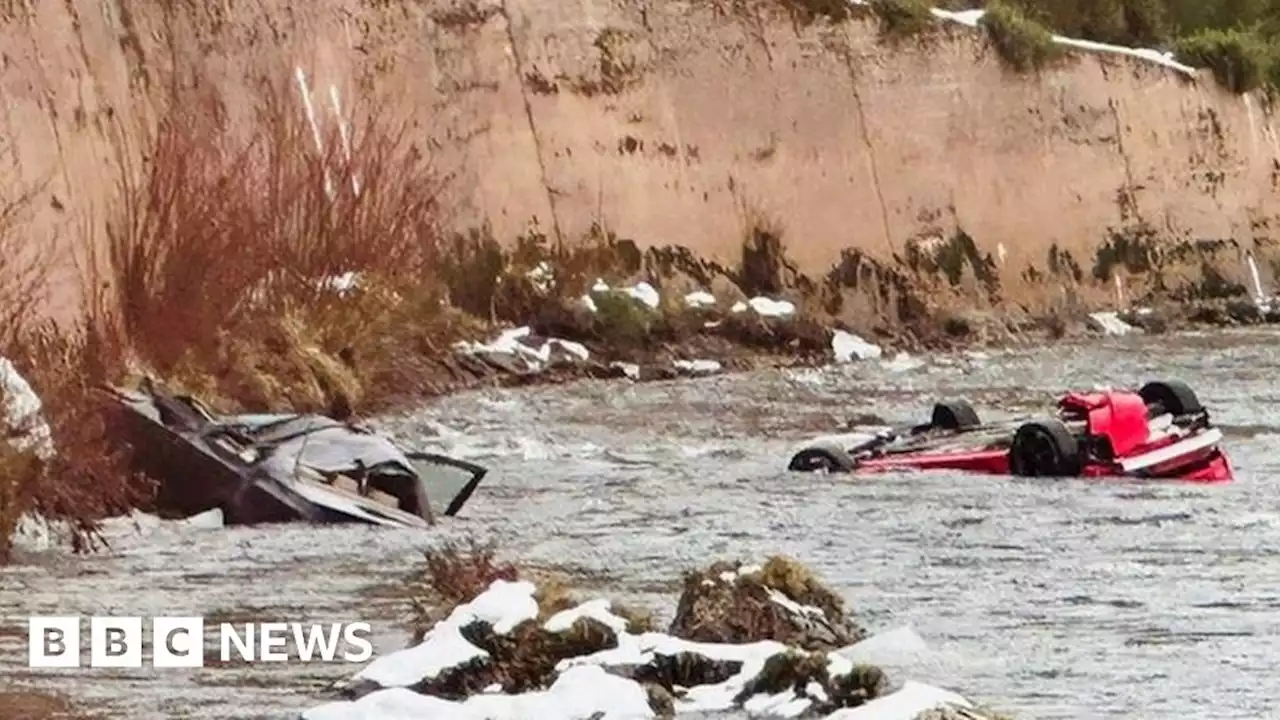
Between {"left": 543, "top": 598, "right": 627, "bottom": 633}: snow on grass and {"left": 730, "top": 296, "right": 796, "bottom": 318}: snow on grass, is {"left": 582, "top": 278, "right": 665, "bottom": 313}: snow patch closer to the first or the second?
{"left": 730, "top": 296, "right": 796, "bottom": 318}: snow on grass

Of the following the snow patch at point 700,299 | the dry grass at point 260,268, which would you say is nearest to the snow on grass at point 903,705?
the dry grass at point 260,268

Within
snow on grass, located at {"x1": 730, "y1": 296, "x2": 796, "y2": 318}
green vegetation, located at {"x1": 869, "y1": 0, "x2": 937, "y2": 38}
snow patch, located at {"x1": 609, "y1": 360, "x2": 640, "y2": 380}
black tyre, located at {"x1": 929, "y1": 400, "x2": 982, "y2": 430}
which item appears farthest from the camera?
green vegetation, located at {"x1": 869, "y1": 0, "x2": 937, "y2": 38}

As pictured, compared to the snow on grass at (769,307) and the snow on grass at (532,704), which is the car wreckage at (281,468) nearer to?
the snow on grass at (532,704)

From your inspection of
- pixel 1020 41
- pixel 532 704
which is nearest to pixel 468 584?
pixel 532 704

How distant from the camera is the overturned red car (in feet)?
12.5

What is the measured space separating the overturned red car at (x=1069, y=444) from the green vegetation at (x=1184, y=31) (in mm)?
818

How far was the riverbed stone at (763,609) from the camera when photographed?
11.5ft

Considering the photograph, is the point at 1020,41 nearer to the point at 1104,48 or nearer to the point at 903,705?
the point at 1104,48

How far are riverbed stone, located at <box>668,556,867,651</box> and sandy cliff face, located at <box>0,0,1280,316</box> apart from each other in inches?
35.8

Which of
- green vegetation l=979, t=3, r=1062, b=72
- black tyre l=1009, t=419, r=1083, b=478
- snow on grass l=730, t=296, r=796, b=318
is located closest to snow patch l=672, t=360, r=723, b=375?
snow on grass l=730, t=296, r=796, b=318

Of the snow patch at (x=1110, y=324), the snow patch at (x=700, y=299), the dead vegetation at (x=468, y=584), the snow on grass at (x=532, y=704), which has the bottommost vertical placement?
the snow on grass at (x=532, y=704)

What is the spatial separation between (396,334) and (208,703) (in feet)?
2.40

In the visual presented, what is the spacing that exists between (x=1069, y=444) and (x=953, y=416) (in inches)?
8.6

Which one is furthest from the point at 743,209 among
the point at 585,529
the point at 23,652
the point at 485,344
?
the point at 23,652
